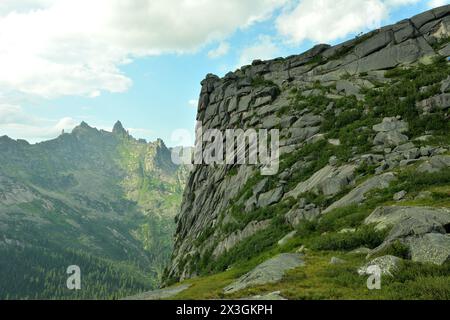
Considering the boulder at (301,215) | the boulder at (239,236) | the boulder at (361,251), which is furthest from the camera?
the boulder at (239,236)

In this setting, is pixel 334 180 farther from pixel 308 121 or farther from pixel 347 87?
pixel 347 87

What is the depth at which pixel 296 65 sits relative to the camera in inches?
2980

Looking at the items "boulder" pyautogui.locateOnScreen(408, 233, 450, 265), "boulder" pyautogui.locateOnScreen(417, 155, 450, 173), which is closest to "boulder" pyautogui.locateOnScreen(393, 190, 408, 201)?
"boulder" pyautogui.locateOnScreen(417, 155, 450, 173)

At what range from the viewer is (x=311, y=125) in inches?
2175

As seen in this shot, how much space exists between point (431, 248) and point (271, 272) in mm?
8353

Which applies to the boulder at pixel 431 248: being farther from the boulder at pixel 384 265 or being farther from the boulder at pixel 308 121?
the boulder at pixel 308 121

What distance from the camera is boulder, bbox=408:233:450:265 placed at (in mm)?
16891

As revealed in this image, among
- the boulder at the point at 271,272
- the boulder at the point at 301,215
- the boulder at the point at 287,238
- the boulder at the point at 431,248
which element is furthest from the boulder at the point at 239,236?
the boulder at the point at 431,248

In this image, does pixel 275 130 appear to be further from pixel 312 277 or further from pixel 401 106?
pixel 312 277

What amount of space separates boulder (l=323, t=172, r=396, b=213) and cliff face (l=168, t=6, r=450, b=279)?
125 millimetres

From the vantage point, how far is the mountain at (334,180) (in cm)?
1903
